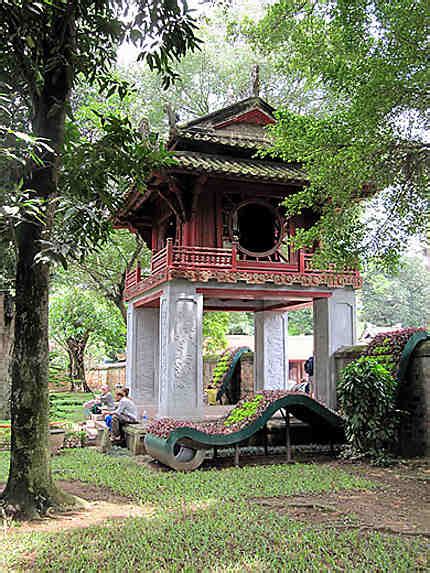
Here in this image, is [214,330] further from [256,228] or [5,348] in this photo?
[5,348]

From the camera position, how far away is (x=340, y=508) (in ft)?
20.8

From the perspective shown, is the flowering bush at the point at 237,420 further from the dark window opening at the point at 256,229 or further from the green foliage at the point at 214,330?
the green foliage at the point at 214,330

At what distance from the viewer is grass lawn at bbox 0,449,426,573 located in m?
4.49

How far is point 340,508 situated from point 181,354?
725cm

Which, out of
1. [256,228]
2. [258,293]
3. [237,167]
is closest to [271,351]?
[258,293]

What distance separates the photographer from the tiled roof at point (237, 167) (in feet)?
42.8

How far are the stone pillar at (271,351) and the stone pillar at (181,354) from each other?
16.8ft

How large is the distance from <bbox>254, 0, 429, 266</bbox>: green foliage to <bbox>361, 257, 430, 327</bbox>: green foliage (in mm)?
34760

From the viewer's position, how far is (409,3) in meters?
7.42

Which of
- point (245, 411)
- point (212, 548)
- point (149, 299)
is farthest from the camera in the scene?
point (149, 299)

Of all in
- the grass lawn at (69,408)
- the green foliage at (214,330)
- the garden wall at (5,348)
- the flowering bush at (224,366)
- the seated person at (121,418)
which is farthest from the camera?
the green foliage at (214,330)

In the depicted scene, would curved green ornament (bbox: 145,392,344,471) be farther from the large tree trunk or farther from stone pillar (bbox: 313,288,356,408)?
stone pillar (bbox: 313,288,356,408)

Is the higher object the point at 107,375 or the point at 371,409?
the point at 107,375

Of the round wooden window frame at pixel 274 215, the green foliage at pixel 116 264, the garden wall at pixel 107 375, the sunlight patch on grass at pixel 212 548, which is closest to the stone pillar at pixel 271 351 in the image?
the round wooden window frame at pixel 274 215
